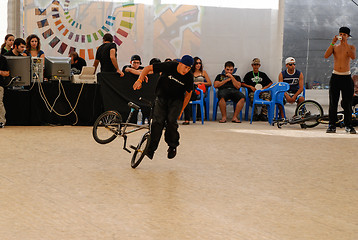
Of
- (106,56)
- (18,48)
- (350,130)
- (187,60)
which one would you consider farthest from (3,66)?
(350,130)

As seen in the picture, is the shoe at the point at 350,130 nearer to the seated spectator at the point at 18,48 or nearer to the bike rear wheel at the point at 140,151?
the bike rear wheel at the point at 140,151

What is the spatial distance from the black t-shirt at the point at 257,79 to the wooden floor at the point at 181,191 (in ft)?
13.1

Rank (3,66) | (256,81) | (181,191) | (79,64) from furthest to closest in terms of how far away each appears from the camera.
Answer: (256,81) < (79,64) < (3,66) < (181,191)

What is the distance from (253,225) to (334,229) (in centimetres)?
42

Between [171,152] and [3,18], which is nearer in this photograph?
[171,152]

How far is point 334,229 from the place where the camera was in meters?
3.05

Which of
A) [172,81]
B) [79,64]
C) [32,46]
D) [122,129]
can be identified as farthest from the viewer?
[79,64]

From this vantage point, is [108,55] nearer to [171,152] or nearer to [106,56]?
[106,56]

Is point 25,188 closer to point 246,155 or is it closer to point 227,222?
point 227,222

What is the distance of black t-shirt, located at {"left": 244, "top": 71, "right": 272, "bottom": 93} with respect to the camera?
10.9 meters

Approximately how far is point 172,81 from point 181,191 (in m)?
1.35

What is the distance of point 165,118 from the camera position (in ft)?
16.8

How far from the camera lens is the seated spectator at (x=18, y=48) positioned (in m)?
8.46

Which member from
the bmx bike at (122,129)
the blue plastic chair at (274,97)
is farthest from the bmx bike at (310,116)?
the bmx bike at (122,129)
